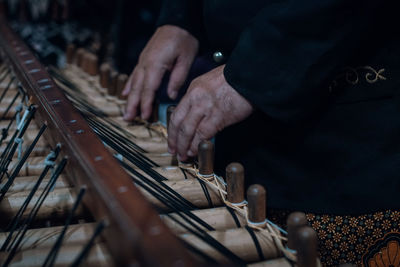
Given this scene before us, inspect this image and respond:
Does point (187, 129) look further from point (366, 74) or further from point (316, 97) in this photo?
point (366, 74)

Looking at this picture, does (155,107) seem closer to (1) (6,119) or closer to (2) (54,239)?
(1) (6,119)

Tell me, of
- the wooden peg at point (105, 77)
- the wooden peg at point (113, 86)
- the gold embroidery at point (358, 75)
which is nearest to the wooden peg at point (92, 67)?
the wooden peg at point (105, 77)

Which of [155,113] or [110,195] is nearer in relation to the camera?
[110,195]

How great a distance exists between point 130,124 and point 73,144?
0.68 meters

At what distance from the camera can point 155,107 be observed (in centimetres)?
157

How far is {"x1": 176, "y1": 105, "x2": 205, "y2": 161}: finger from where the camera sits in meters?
1.14

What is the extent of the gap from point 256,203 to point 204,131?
340 millimetres

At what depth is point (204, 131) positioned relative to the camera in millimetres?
1146

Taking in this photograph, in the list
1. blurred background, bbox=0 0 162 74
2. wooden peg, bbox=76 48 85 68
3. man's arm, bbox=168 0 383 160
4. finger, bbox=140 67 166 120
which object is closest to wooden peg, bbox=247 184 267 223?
man's arm, bbox=168 0 383 160

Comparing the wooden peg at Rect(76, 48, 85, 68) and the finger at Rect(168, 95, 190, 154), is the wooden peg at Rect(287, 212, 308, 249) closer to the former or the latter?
Result: the finger at Rect(168, 95, 190, 154)

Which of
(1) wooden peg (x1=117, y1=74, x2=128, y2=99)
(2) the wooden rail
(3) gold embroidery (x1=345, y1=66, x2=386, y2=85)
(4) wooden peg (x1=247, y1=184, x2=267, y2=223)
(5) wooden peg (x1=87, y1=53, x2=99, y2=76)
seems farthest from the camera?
(5) wooden peg (x1=87, y1=53, x2=99, y2=76)

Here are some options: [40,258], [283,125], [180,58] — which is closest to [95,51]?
[180,58]

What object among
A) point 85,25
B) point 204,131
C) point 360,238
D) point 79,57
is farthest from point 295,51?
point 85,25

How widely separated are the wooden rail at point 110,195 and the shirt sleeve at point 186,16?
575 millimetres
